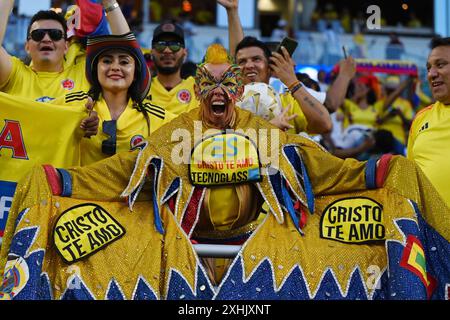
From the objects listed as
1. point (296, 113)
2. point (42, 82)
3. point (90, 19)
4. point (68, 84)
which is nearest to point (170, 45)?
point (90, 19)

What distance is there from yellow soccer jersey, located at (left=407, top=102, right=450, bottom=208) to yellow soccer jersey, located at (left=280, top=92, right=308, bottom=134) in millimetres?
726

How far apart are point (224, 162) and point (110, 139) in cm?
94

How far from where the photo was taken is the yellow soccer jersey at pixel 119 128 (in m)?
5.21

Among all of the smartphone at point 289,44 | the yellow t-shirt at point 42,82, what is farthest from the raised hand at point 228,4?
the yellow t-shirt at point 42,82

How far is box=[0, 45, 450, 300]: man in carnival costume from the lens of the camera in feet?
13.8

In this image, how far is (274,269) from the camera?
169 inches

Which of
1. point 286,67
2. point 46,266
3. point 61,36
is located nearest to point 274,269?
point 46,266

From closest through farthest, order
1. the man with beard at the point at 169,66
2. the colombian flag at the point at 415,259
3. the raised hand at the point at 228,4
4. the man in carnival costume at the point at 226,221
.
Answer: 1. the colombian flag at the point at 415,259
2. the man in carnival costume at the point at 226,221
3. the raised hand at the point at 228,4
4. the man with beard at the point at 169,66

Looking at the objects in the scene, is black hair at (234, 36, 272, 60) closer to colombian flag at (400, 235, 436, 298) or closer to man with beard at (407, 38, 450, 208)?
man with beard at (407, 38, 450, 208)

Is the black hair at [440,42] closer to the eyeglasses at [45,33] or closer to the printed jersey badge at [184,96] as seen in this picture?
the printed jersey badge at [184,96]

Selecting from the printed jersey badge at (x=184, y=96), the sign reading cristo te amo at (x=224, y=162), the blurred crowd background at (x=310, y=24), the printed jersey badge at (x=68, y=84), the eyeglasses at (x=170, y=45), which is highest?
the blurred crowd background at (x=310, y=24)

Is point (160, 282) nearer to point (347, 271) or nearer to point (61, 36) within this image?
point (347, 271)

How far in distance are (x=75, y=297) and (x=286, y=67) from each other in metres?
2.17

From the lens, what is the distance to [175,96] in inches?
261
